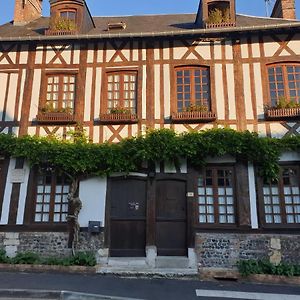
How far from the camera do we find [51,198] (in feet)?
27.3

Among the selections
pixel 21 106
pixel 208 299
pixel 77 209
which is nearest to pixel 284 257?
pixel 208 299

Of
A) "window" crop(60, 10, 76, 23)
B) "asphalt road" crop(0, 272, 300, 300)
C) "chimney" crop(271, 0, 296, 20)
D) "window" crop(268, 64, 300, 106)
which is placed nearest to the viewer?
"asphalt road" crop(0, 272, 300, 300)

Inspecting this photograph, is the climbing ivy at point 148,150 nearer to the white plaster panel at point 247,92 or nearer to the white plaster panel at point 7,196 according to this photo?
the white plaster panel at point 7,196

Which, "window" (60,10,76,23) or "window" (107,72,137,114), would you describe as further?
"window" (60,10,76,23)

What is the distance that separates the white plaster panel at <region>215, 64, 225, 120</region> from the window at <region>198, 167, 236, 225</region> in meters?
1.43

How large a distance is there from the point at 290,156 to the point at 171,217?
3.27 m

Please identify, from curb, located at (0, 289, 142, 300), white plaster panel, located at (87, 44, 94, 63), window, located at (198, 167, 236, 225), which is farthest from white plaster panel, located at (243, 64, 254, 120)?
curb, located at (0, 289, 142, 300)

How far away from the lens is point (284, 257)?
7.48 meters

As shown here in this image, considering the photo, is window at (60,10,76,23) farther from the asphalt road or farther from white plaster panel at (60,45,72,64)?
the asphalt road

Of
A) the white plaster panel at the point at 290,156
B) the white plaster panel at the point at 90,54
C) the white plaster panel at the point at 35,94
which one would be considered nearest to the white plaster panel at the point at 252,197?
the white plaster panel at the point at 290,156

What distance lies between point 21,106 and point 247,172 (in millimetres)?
6154

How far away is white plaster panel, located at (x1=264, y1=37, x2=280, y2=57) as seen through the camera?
865 centimetres

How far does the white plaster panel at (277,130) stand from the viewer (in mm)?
8148

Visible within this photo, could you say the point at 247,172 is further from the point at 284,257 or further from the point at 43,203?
the point at 43,203
